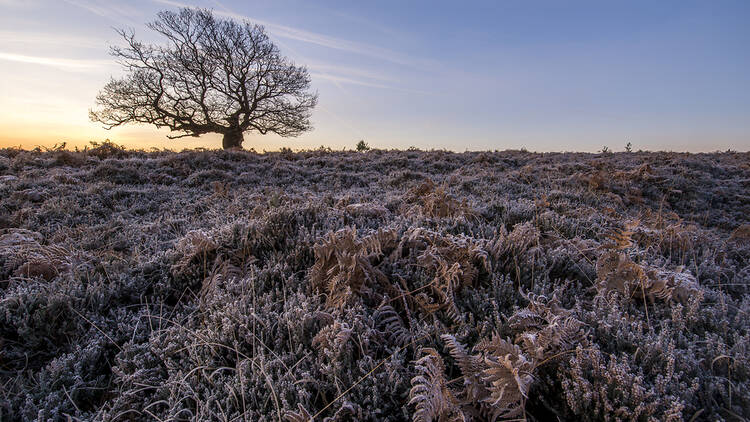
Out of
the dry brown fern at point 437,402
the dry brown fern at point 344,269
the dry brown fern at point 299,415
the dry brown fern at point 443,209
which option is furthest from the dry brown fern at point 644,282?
the dry brown fern at point 299,415

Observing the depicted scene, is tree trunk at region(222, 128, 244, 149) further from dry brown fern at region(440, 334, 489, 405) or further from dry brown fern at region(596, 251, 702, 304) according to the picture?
dry brown fern at region(440, 334, 489, 405)

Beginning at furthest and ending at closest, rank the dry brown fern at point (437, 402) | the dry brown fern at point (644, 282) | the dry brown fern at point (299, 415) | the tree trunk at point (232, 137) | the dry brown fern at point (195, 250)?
the tree trunk at point (232, 137)
the dry brown fern at point (195, 250)
the dry brown fern at point (644, 282)
the dry brown fern at point (299, 415)
the dry brown fern at point (437, 402)

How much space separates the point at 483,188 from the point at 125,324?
278 inches

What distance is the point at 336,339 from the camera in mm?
1741

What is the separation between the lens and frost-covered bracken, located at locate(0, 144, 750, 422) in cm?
150

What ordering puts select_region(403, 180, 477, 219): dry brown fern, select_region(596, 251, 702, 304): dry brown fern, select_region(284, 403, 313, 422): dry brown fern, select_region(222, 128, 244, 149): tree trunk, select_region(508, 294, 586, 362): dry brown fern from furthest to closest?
select_region(222, 128, 244, 149): tree trunk < select_region(403, 180, 477, 219): dry brown fern < select_region(596, 251, 702, 304): dry brown fern < select_region(508, 294, 586, 362): dry brown fern < select_region(284, 403, 313, 422): dry brown fern

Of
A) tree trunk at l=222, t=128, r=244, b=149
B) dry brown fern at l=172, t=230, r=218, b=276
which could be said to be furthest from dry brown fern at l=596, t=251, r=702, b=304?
tree trunk at l=222, t=128, r=244, b=149

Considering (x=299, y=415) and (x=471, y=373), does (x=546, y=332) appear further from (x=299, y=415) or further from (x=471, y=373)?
(x=299, y=415)

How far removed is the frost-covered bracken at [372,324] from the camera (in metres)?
1.50

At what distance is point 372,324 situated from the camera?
2.02m

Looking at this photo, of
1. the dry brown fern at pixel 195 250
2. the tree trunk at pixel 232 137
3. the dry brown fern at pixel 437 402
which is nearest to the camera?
the dry brown fern at pixel 437 402

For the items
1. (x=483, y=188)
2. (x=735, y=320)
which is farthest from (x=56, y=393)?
(x=483, y=188)

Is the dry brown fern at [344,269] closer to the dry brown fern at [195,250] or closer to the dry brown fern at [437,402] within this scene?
the dry brown fern at [437,402]

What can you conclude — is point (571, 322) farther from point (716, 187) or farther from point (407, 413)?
point (716, 187)
